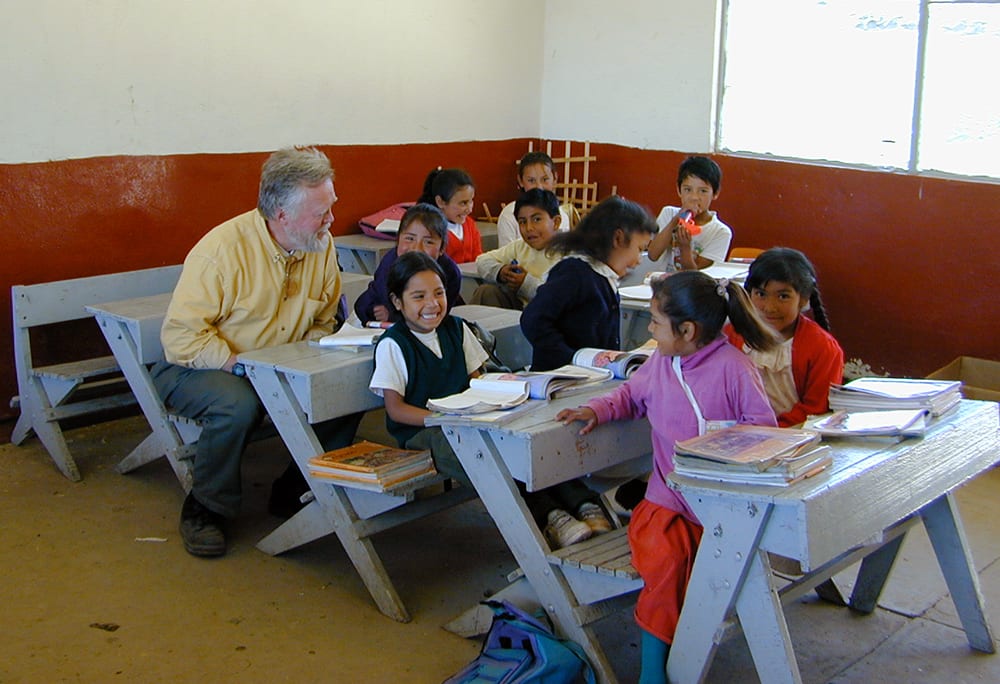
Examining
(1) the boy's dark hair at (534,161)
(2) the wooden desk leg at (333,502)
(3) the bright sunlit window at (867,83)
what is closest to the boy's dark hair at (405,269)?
(2) the wooden desk leg at (333,502)

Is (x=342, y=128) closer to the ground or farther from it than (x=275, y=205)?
farther from it

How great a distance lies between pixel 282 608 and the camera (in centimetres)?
366

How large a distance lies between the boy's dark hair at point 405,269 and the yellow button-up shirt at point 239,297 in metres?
0.62

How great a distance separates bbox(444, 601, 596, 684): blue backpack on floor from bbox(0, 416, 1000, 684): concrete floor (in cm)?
24

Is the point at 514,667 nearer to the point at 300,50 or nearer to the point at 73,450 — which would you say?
the point at 73,450

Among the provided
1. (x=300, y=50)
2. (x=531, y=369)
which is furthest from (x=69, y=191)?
(x=531, y=369)

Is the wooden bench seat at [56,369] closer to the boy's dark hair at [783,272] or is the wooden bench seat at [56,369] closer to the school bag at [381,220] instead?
the school bag at [381,220]

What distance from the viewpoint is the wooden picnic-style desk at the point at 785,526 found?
2.54 metres

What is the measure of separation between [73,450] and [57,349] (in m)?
0.56

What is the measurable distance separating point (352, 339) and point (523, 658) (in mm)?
1347

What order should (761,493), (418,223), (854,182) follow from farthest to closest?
1. (854,182)
2. (418,223)
3. (761,493)

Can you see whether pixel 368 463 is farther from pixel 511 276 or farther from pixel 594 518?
pixel 511 276

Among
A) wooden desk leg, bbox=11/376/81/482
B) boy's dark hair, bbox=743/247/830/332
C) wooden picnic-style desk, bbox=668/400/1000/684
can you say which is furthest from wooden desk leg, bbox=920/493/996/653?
wooden desk leg, bbox=11/376/81/482

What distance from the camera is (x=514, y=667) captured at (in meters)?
2.96
